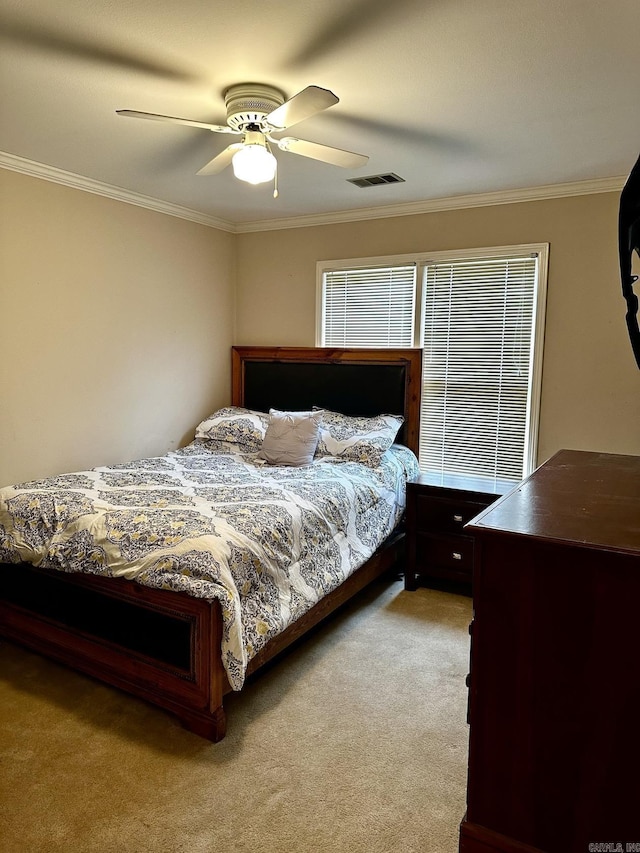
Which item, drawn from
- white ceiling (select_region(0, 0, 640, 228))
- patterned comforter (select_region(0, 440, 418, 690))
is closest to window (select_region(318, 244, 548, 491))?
white ceiling (select_region(0, 0, 640, 228))

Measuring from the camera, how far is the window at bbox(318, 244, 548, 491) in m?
3.83

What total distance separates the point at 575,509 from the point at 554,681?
0.43 m

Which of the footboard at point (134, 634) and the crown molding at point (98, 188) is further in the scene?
the crown molding at point (98, 188)

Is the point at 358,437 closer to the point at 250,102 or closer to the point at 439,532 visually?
the point at 439,532

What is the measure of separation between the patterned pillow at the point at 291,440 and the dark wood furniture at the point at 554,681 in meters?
2.40

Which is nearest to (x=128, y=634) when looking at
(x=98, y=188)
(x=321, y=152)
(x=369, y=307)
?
(x=321, y=152)

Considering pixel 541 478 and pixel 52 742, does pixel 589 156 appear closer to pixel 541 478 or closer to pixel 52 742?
pixel 541 478

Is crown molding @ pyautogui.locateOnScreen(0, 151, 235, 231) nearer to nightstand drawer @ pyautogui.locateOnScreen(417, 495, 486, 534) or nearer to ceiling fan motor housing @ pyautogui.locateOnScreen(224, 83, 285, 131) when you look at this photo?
ceiling fan motor housing @ pyautogui.locateOnScreen(224, 83, 285, 131)

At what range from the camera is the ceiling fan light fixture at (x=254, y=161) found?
92.4 inches

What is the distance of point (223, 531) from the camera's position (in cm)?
238

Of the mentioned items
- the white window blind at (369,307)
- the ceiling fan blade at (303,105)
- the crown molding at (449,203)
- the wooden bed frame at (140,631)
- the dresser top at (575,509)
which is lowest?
the wooden bed frame at (140,631)

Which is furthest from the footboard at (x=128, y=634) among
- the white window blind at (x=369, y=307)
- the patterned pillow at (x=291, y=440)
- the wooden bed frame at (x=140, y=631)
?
the white window blind at (x=369, y=307)

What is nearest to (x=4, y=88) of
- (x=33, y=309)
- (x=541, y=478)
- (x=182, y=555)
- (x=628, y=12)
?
(x=33, y=309)

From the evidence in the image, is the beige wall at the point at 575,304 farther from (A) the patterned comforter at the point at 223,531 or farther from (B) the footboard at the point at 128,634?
(B) the footboard at the point at 128,634
